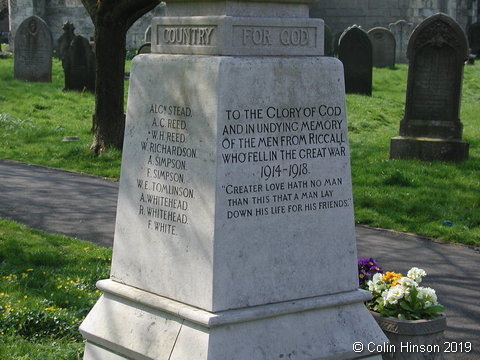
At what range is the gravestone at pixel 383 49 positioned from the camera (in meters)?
27.9

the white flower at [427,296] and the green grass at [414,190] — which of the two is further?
the green grass at [414,190]

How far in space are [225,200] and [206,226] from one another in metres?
0.17

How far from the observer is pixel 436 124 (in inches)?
506

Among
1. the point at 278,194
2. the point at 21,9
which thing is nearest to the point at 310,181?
the point at 278,194

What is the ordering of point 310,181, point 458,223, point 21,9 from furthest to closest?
point 21,9, point 458,223, point 310,181

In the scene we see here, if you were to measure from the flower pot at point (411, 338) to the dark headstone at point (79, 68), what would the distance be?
49.8ft

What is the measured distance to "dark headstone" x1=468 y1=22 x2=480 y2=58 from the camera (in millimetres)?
35250

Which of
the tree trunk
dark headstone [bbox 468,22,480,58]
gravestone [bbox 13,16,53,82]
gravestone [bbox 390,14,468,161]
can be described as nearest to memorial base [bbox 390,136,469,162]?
gravestone [bbox 390,14,468,161]

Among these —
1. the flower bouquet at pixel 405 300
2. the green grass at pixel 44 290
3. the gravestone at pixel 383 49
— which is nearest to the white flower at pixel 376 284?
the flower bouquet at pixel 405 300

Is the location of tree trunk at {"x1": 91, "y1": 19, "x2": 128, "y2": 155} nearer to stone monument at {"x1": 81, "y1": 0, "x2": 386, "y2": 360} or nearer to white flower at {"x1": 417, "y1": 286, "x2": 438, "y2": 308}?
stone monument at {"x1": 81, "y1": 0, "x2": 386, "y2": 360}

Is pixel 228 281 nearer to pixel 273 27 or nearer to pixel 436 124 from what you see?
pixel 273 27

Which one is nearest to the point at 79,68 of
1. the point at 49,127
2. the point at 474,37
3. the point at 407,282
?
the point at 49,127

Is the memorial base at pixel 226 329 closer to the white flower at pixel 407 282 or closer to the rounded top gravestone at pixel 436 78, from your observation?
the white flower at pixel 407 282

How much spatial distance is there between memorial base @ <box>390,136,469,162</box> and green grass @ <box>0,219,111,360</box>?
5903 millimetres
